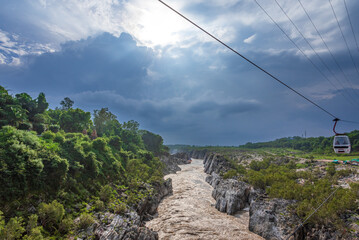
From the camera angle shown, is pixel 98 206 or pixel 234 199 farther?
pixel 234 199

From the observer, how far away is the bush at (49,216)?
578 inches

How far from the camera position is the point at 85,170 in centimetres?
2534

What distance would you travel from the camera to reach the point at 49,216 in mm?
15055

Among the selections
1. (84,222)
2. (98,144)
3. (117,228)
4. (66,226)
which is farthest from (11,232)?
(98,144)

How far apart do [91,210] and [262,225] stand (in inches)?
903

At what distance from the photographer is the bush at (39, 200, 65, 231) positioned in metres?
14.7

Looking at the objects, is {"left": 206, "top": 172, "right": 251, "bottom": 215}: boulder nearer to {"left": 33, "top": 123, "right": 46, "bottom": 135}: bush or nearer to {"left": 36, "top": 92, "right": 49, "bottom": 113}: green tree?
{"left": 33, "top": 123, "right": 46, "bottom": 135}: bush

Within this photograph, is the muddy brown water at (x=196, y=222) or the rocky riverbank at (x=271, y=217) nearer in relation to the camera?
the rocky riverbank at (x=271, y=217)

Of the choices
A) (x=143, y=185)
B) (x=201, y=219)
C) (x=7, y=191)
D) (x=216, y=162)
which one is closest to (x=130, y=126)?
(x=216, y=162)

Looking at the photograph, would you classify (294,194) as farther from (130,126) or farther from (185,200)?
(130,126)

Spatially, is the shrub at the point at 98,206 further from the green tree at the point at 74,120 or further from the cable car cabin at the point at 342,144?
the green tree at the point at 74,120

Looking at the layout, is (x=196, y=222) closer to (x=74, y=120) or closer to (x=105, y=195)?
(x=105, y=195)

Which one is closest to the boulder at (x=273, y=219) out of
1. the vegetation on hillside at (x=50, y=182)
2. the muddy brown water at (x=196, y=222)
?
the muddy brown water at (x=196, y=222)

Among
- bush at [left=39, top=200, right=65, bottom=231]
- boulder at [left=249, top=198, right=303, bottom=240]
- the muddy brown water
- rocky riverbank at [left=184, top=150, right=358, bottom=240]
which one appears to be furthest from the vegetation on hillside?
boulder at [left=249, top=198, right=303, bottom=240]
